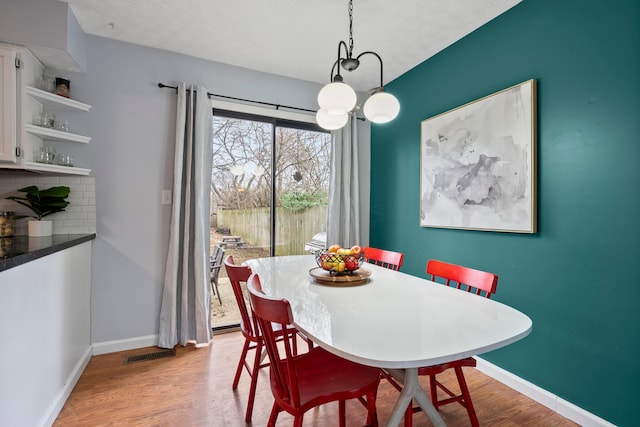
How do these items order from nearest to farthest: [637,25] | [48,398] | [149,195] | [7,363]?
[7,363], [637,25], [48,398], [149,195]

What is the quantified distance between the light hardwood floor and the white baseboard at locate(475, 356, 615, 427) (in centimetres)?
4

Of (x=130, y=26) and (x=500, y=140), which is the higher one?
(x=130, y=26)

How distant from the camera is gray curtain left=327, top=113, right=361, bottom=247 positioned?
3381mm

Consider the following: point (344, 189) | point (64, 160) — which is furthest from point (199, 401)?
point (344, 189)

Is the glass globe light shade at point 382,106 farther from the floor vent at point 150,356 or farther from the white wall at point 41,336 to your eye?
the floor vent at point 150,356

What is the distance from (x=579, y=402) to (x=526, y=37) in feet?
7.37

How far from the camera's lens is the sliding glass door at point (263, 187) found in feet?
10.0

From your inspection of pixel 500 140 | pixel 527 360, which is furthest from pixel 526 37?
pixel 527 360

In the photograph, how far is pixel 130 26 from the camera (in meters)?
2.36

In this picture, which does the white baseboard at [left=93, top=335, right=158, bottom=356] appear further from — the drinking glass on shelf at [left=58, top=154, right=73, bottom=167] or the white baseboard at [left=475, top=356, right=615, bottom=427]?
the white baseboard at [left=475, top=356, right=615, bottom=427]

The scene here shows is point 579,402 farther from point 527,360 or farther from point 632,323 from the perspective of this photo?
point 632,323

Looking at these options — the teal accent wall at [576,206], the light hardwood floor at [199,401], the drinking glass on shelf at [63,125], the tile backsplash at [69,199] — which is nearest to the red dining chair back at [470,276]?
the teal accent wall at [576,206]

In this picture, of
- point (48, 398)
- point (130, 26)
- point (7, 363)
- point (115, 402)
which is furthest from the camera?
point (130, 26)

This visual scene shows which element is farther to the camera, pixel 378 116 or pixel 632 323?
pixel 378 116
